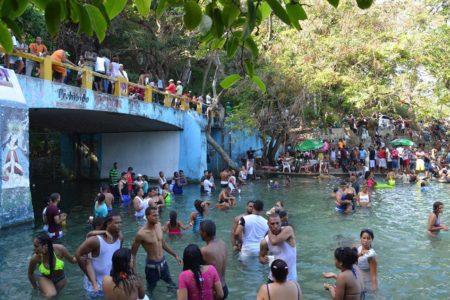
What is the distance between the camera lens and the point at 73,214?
54.4 ft

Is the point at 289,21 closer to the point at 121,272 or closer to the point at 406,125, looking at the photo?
the point at 121,272

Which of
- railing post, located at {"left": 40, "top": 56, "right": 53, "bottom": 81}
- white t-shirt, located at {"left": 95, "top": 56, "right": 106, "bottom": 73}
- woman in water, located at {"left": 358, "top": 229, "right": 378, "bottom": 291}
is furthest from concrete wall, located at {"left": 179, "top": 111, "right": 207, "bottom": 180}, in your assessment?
woman in water, located at {"left": 358, "top": 229, "right": 378, "bottom": 291}

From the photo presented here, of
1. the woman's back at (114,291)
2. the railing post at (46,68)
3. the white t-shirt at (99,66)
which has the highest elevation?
the white t-shirt at (99,66)

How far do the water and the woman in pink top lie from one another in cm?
295

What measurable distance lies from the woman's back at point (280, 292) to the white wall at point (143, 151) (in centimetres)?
2116

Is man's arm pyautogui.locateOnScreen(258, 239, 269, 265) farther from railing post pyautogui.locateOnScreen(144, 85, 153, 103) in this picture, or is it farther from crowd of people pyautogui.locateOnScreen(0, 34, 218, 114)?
railing post pyautogui.locateOnScreen(144, 85, 153, 103)

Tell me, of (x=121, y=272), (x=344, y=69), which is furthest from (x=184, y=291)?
(x=344, y=69)

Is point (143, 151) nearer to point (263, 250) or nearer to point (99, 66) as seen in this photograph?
point (99, 66)

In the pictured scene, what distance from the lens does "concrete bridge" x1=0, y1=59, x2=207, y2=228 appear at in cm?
1280

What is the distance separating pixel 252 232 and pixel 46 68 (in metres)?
8.83

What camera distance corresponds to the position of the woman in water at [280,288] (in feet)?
15.6

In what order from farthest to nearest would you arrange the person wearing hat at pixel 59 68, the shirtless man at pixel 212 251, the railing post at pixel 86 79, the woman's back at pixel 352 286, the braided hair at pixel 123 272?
the railing post at pixel 86 79 → the person wearing hat at pixel 59 68 → the shirtless man at pixel 212 251 → the woman's back at pixel 352 286 → the braided hair at pixel 123 272

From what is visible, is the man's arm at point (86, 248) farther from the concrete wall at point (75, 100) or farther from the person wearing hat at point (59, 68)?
the person wearing hat at point (59, 68)

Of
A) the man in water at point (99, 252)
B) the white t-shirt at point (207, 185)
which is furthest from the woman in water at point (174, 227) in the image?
the white t-shirt at point (207, 185)
